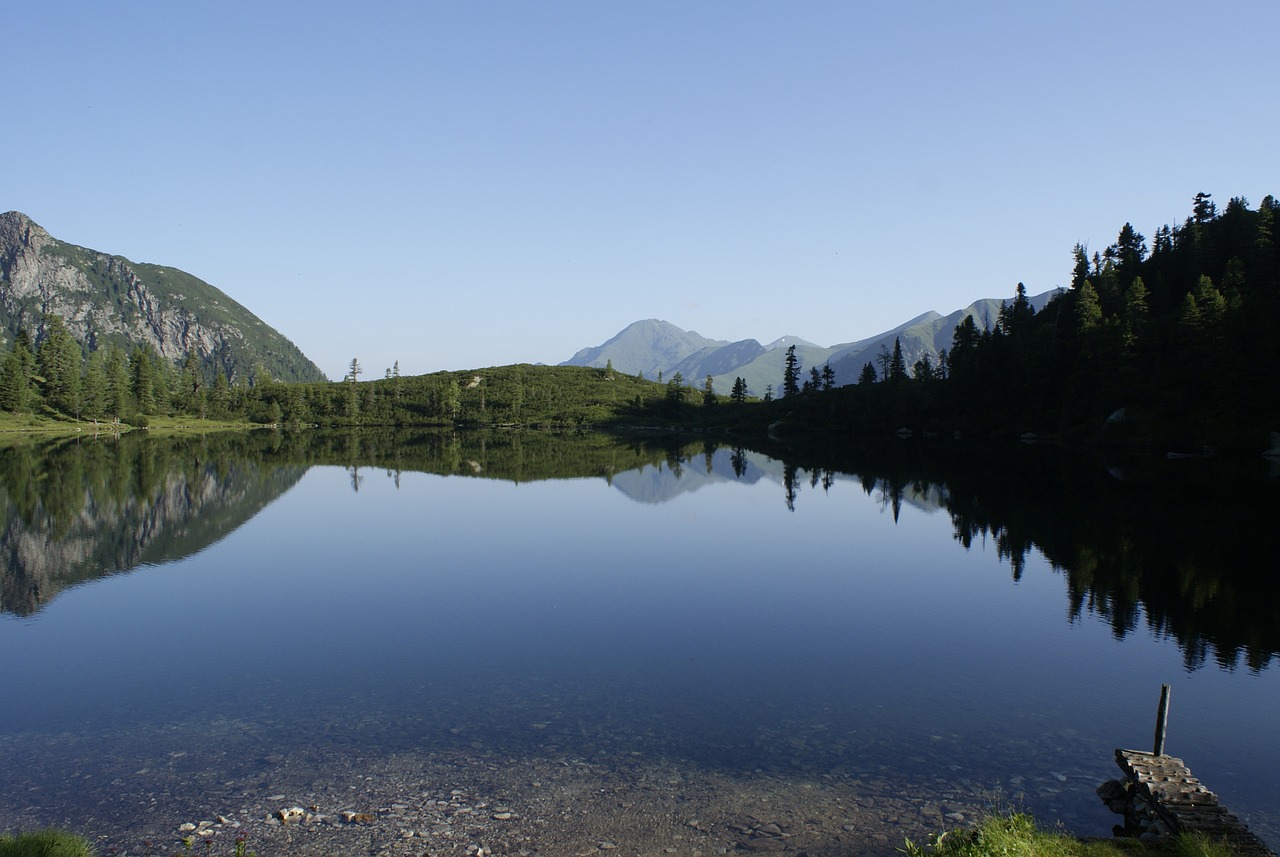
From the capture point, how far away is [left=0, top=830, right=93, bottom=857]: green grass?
1122cm

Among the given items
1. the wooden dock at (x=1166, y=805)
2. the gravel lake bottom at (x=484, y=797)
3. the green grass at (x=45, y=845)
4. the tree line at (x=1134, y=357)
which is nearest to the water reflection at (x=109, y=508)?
the gravel lake bottom at (x=484, y=797)

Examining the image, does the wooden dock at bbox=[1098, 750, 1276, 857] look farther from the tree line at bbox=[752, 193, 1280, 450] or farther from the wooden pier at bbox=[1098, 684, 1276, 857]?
the tree line at bbox=[752, 193, 1280, 450]

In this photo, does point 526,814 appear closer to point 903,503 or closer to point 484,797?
point 484,797

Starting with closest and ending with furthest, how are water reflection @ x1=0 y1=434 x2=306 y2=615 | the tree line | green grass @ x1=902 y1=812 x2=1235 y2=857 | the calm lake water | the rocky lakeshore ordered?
green grass @ x1=902 y1=812 x2=1235 y2=857 < the rocky lakeshore < the calm lake water < water reflection @ x1=0 y1=434 x2=306 y2=615 < the tree line

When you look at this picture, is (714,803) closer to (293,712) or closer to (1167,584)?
(293,712)

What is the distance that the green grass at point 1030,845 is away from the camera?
1175cm

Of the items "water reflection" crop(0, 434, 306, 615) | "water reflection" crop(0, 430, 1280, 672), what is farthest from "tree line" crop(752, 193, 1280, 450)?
"water reflection" crop(0, 434, 306, 615)

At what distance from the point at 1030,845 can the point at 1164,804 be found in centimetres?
335

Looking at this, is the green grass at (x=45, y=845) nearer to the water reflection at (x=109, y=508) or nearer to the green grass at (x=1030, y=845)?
the green grass at (x=1030, y=845)

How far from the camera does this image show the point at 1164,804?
43.9 feet

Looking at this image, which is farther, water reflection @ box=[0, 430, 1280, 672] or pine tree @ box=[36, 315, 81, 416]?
pine tree @ box=[36, 315, 81, 416]

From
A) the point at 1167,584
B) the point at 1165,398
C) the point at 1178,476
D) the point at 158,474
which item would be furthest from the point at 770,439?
the point at 1167,584

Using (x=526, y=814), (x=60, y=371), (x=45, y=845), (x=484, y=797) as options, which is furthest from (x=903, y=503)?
(x=60, y=371)

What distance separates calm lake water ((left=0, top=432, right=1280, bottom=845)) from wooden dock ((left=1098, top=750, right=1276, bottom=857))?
60cm
